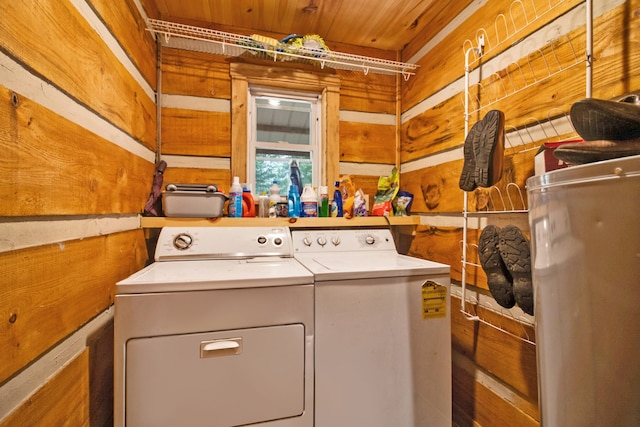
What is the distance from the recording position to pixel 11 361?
62 cm

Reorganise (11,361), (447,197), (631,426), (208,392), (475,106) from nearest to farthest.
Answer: (631,426)
(11,361)
(208,392)
(475,106)
(447,197)

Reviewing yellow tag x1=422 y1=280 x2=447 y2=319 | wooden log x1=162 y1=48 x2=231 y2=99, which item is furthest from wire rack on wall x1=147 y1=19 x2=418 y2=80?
yellow tag x1=422 y1=280 x2=447 y2=319

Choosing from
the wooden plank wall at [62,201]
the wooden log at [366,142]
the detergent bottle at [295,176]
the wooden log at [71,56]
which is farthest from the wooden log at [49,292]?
the wooden log at [366,142]

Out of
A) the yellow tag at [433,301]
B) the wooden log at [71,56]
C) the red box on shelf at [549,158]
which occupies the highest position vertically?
the wooden log at [71,56]

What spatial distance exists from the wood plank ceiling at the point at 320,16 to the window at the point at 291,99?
0.23 meters

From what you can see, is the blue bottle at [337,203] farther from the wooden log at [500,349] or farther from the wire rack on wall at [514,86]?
the wooden log at [500,349]

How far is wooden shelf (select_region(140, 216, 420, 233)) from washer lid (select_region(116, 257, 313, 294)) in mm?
222

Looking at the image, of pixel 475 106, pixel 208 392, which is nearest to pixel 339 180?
pixel 475 106

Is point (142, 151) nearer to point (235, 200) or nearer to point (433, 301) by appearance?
point (235, 200)

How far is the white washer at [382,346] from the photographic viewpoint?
1071mm

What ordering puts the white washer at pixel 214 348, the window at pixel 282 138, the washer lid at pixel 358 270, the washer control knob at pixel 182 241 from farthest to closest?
the window at pixel 282 138 → the washer control knob at pixel 182 241 → the washer lid at pixel 358 270 → the white washer at pixel 214 348

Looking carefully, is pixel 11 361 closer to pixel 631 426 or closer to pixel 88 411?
pixel 88 411

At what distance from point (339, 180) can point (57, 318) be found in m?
1.51

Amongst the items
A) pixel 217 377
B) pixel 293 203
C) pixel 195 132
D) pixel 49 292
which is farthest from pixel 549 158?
pixel 195 132
